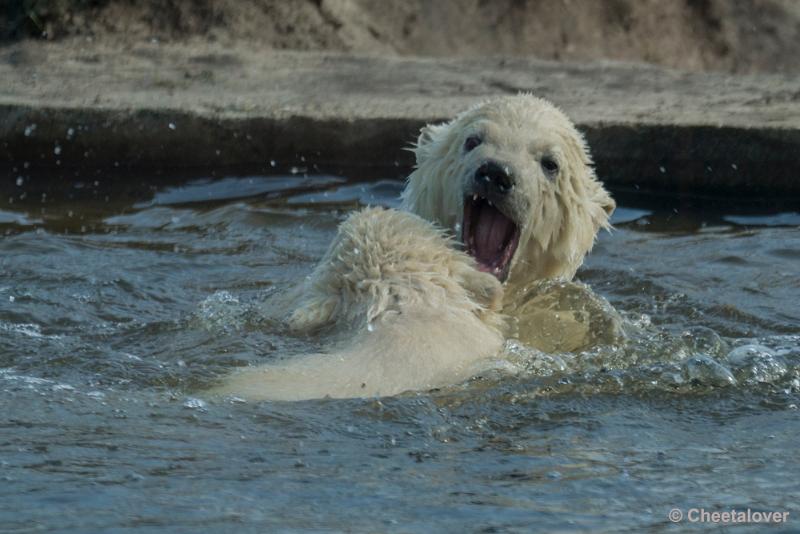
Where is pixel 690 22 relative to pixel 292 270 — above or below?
above

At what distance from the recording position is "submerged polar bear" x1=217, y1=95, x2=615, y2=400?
3.79m

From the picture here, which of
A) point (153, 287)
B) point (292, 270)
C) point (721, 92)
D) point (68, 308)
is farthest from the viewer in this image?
point (721, 92)

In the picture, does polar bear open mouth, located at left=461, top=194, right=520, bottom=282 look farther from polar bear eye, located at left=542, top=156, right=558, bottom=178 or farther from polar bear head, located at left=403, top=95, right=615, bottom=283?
polar bear eye, located at left=542, top=156, right=558, bottom=178

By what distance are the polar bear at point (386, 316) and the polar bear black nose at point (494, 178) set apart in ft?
0.82

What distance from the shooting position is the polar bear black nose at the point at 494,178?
4.75m

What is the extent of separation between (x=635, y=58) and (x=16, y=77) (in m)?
5.06

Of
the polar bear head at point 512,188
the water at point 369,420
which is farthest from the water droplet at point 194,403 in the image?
the polar bear head at point 512,188

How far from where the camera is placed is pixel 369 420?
12.1 feet

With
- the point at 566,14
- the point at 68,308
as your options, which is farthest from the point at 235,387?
the point at 566,14

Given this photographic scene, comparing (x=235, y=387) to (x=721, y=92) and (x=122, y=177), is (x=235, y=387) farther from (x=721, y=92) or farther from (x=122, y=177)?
(x=721, y=92)

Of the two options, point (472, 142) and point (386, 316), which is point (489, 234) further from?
point (386, 316)

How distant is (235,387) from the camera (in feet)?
12.3

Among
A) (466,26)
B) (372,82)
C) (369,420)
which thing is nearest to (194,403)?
(369,420)

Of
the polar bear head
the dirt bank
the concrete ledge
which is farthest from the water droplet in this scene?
the dirt bank
